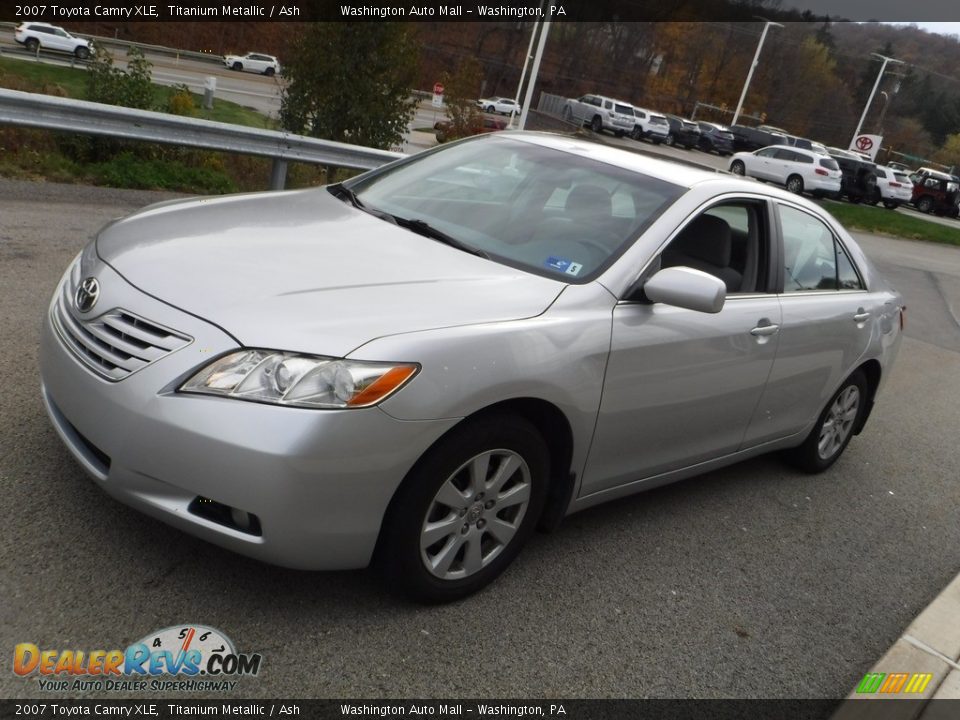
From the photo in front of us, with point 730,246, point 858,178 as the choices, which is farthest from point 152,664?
point 858,178

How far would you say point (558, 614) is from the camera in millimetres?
3506

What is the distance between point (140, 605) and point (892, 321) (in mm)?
4596

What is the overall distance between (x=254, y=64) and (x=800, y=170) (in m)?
38.8

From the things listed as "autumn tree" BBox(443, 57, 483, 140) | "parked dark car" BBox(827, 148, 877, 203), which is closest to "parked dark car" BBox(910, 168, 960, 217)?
"parked dark car" BBox(827, 148, 877, 203)

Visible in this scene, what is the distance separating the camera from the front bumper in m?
2.74

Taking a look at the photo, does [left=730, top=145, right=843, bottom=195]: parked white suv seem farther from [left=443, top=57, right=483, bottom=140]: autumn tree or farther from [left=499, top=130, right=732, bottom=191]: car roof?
[left=499, top=130, right=732, bottom=191]: car roof

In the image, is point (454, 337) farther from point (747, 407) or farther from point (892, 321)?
point (892, 321)

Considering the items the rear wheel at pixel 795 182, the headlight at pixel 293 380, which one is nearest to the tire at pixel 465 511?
the headlight at pixel 293 380

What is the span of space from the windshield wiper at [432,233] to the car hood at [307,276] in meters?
0.06

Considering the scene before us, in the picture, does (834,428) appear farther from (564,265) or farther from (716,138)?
(716,138)

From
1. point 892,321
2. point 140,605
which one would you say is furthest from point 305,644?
point 892,321

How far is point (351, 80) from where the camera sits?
13.4 m

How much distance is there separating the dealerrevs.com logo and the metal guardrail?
656 cm

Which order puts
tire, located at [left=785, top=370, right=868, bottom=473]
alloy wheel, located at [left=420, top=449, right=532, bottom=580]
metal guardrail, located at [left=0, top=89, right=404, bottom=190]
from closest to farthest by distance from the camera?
alloy wheel, located at [left=420, top=449, right=532, bottom=580] < tire, located at [left=785, top=370, right=868, bottom=473] < metal guardrail, located at [left=0, top=89, right=404, bottom=190]
